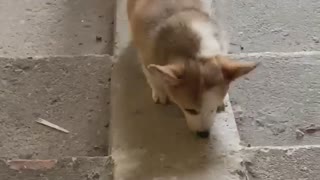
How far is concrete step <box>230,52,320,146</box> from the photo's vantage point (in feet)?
7.43

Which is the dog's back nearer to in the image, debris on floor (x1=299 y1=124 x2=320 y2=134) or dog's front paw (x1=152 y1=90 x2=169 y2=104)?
dog's front paw (x1=152 y1=90 x2=169 y2=104)

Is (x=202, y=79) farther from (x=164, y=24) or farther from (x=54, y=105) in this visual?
(x=54, y=105)

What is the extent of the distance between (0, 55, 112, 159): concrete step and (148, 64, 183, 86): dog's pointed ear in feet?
1.20

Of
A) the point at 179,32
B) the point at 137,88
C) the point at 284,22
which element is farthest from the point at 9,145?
the point at 284,22

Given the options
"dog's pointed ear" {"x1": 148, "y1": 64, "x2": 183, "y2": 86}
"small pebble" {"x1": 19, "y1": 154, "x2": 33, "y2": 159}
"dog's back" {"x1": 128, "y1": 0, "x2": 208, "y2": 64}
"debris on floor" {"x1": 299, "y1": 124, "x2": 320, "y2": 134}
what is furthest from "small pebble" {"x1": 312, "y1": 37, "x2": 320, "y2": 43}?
"small pebble" {"x1": 19, "y1": 154, "x2": 33, "y2": 159}

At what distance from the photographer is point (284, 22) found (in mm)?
2838

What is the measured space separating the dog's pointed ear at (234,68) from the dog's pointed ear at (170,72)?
0.13 m

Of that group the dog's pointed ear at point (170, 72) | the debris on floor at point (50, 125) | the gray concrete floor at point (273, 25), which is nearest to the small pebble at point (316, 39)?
the gray concrete floor at point (273, 25)

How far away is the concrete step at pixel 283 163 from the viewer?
6.42 ft

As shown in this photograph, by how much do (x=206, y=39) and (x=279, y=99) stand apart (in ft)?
1.33

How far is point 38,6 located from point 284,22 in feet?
3.43

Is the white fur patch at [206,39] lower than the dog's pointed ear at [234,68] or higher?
higher

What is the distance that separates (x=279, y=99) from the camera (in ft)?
7.74

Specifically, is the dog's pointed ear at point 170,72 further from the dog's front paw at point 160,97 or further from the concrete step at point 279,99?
the concrete step at point 279,99
